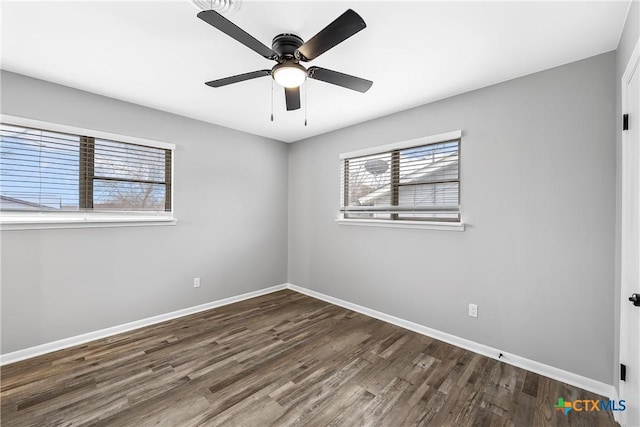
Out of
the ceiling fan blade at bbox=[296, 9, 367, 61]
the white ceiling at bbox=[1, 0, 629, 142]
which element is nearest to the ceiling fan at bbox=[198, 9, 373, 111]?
the ceiling fan blade at bbox=[296, 9, 367, 61]

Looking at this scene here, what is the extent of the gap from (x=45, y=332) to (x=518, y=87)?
4.87m

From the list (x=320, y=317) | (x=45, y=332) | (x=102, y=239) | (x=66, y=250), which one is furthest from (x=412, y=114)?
(x=45, y=332)

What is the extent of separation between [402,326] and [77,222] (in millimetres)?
3621

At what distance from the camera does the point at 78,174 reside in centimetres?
278

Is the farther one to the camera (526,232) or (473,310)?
(473,310)

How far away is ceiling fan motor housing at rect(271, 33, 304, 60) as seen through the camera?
71.8 inches

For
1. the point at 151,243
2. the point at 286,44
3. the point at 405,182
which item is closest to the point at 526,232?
the point at 405,182

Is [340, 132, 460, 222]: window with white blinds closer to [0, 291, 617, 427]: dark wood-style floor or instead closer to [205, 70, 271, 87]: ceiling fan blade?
[0, 291, 617, 427]: dark wood-style floor

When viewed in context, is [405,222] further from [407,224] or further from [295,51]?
[295,51]

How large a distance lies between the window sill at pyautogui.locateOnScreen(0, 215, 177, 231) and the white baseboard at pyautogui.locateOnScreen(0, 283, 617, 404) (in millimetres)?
1101

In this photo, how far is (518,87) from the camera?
95.3 inches

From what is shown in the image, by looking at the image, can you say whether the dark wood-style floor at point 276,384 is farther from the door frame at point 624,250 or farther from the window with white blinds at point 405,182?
the window with white blinds at point 405,182

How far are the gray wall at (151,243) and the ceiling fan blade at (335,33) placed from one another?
8.00 ft

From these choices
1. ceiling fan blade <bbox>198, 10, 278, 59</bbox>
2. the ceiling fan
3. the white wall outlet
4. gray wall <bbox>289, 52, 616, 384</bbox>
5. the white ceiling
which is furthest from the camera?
the white wall outlet
